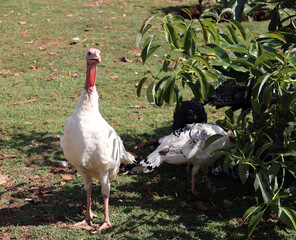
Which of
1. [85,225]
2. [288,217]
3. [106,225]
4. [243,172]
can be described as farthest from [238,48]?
[85,225]

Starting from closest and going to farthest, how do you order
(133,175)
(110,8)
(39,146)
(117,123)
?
(133,175) < (39,146) < (117,123) < (110,8)

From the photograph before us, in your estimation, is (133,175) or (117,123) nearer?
(133,175)

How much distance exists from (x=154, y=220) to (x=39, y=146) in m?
2.25

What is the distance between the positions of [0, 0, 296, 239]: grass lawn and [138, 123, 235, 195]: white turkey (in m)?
0.37

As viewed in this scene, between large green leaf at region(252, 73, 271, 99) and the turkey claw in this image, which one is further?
the turkey claw

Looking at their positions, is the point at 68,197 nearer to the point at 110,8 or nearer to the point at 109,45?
the point at 109,45

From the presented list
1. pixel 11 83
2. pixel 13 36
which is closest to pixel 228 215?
pixel 11 83

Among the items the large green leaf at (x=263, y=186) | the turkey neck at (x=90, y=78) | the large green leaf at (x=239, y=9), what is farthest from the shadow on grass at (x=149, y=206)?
the large green leaf at (x=239, y=9)

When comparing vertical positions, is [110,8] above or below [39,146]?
above

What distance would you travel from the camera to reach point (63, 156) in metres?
5.40

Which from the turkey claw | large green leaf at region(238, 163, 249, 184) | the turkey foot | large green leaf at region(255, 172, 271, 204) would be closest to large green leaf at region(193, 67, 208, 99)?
large green leaf at region(238, 163, 249, 184)

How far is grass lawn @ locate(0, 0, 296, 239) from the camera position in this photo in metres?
4.04

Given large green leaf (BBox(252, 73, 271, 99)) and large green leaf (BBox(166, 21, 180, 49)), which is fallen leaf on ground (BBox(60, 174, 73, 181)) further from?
large green leaf (BBox(252, 73, 271, 99))

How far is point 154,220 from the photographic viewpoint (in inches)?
164
